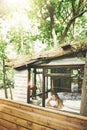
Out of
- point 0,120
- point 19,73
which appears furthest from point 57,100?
point 0,120

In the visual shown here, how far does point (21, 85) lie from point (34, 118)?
21.9 ft

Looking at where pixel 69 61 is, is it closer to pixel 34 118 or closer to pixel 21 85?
pixel 21 85

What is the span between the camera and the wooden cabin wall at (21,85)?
369 inches

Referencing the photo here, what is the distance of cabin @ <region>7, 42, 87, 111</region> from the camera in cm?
695

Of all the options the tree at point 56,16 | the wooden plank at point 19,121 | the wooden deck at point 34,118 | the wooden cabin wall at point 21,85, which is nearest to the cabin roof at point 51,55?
the wooden cabin wall at point 21,85

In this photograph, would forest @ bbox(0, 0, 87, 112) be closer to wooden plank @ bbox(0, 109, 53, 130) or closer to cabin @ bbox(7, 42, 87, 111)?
cabin @ bbox(7, 42, 87, 111)

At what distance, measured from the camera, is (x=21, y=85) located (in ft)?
31.4

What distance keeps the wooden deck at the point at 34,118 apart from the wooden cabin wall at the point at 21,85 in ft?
18.7


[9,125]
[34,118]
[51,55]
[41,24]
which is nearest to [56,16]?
[41,24]

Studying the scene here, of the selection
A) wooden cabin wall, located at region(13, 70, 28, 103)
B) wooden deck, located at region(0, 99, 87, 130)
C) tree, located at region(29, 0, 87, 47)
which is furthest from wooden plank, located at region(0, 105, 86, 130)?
tree, located at region(29, 0, 87, 47)

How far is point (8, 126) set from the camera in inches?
136

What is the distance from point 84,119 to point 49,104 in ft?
21.2

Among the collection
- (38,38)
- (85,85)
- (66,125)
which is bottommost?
(66,125)

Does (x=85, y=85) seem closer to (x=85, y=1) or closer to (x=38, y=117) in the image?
(x=38, y=117)
